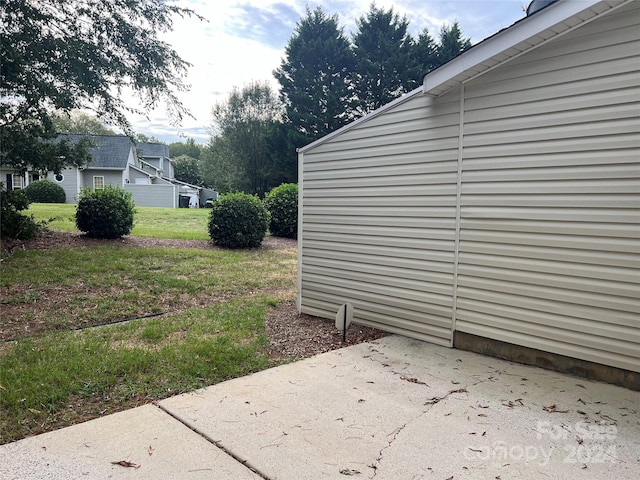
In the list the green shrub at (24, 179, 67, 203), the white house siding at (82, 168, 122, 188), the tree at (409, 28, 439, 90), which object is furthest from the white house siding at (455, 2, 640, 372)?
the white house siding at (82, 168, 122, 188)

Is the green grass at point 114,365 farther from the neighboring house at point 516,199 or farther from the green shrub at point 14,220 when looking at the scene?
the green shrub at point 14,220

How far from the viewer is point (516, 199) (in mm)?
3387

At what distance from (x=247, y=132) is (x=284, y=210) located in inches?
649

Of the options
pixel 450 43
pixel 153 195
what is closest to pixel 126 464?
pixel 450 43

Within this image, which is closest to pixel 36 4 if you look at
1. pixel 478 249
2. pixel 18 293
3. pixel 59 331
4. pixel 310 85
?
pixel 18 293

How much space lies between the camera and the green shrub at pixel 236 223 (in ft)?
32.6

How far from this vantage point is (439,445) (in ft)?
7.39

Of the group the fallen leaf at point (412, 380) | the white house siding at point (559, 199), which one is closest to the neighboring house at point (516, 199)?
the white house siding at point (559, 199)

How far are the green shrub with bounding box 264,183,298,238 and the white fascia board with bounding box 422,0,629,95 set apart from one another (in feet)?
28.2

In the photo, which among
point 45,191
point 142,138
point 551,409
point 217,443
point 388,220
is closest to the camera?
point 217,443

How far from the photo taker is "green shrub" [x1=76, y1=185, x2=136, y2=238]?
8.84 meters

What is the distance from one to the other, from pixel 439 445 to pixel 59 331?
3.92 meters

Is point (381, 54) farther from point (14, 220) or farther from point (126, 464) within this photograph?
point (126, 464)

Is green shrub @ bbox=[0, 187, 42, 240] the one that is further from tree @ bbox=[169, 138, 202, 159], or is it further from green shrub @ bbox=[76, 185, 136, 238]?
tree @ bbox=[169, 138, 202, 159]
